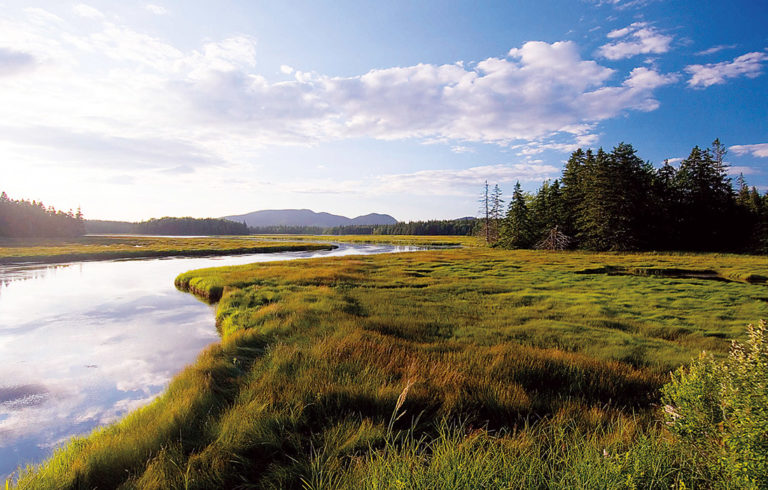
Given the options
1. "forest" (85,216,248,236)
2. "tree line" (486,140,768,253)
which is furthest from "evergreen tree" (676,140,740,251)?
"forest" (85,216,248,236)

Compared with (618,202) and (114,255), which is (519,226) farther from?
(114,255)

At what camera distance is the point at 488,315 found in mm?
12438

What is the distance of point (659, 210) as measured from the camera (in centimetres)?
5138

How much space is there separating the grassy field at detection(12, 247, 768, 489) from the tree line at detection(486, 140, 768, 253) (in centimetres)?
4471

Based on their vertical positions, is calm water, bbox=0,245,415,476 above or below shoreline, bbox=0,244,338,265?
below

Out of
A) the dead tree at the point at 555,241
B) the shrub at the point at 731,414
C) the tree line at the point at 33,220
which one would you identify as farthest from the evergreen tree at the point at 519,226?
the tree line at the point at 33,220

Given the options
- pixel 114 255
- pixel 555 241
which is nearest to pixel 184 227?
pixel 114 255

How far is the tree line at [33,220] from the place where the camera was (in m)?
97.1

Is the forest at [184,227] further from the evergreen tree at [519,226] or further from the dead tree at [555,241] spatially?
the dead tree at [555,241]

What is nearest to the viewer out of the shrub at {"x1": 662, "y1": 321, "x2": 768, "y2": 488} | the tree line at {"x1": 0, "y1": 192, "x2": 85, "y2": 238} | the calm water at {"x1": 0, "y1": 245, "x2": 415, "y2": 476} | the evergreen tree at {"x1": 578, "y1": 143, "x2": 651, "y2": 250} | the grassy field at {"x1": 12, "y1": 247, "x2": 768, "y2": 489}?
the shrub at {"x1": 662, "y1": 321, "x2": 768, "y2": 488}

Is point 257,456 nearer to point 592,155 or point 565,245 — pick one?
point 565,245

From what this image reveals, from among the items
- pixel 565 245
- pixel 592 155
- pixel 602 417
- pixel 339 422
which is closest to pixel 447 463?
pixel 339 422

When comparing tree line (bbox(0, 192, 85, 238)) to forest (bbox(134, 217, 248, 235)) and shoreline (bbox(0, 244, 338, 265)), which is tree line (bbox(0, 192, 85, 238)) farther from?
shoreline (bbox(0, 244, 338, 265))

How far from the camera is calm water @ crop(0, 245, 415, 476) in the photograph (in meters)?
6.85
